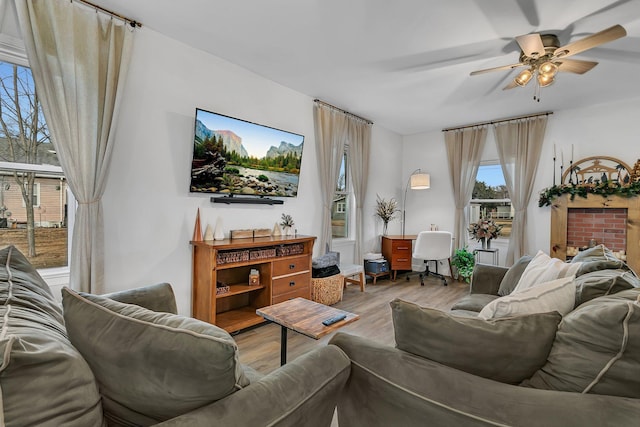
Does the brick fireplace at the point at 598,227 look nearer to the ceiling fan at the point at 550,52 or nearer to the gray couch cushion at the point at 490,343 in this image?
the ceiling fan at the point at 550,52

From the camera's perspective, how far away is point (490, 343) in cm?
96

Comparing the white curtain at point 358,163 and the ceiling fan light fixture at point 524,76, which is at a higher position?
the ceiling fan light fixture at point 524,76

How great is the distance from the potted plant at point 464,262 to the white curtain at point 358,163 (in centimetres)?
162

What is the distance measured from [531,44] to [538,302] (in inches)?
80.9

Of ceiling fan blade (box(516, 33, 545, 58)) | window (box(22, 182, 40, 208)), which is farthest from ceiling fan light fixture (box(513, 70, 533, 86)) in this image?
window (box(22, 182, 40, 208))

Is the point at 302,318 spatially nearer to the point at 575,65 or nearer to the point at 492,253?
the point at 575,65

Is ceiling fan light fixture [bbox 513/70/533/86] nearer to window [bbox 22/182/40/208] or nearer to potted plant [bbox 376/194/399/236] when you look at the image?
potted plant [bbox 376/194/399/236]

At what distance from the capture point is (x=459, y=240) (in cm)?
514

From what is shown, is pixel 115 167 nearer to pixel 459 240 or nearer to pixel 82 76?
pixel 82 76

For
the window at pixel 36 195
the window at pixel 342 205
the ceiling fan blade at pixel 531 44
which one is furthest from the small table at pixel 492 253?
the window at pixel 36 195

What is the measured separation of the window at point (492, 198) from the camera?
16.1 feet

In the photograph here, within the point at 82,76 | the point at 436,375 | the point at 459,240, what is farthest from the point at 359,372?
the point at 459,240

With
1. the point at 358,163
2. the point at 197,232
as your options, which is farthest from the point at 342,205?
the point at 197,232

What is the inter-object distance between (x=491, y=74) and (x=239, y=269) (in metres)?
3.44
